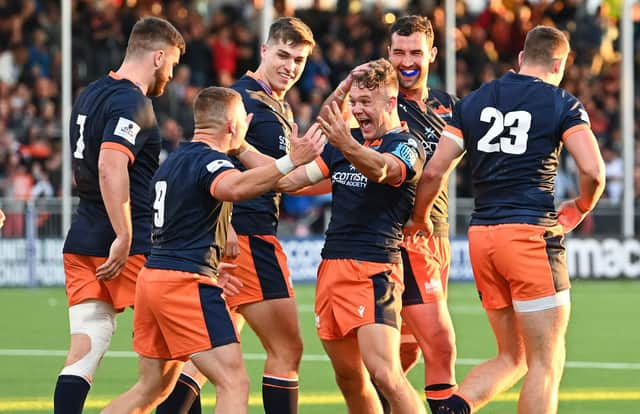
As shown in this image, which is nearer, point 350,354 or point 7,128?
point 350,354

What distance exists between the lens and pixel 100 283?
26.6ft

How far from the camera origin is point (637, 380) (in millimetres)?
11320

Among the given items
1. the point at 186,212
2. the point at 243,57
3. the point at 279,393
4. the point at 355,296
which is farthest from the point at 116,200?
the point at 243,57

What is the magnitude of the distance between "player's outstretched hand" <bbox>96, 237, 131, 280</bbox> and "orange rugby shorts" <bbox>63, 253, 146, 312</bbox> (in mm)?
198

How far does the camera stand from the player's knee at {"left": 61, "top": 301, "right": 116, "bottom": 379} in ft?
26.1

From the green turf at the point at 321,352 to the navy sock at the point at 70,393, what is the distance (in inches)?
71.3

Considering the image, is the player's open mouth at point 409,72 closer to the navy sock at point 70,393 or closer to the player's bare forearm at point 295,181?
the player's bare forearm at point 295,181

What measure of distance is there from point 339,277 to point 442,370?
3.41 ft

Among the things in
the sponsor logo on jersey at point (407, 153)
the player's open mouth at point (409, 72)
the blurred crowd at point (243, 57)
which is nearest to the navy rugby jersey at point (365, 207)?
the sponsor logo on jersey at point (407, 153)

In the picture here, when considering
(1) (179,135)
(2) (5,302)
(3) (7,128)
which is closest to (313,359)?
(2) (5,302)

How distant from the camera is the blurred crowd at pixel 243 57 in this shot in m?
22.8

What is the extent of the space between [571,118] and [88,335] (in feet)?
10.4

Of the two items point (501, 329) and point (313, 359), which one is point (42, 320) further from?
point (501, 329)

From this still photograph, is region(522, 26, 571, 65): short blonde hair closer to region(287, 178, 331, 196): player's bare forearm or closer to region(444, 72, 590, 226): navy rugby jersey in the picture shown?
region(444, 72, 590, 226): navy rugby jersey
